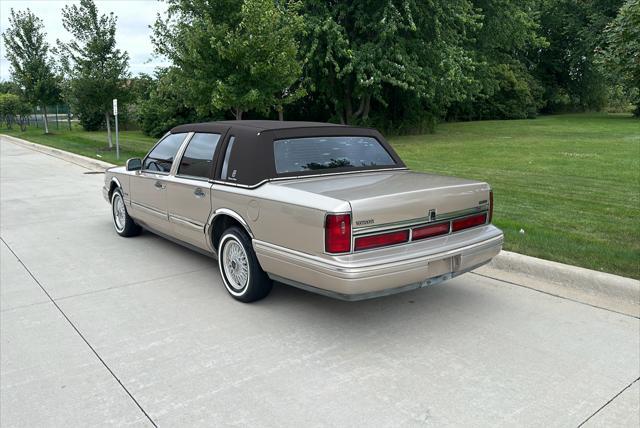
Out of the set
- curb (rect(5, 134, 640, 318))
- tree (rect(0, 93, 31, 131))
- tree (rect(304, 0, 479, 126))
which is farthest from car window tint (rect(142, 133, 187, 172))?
tree (rect(0, 93, 31, 131))

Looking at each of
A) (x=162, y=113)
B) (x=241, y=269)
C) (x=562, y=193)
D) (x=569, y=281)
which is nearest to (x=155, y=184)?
(x=241, y=269)

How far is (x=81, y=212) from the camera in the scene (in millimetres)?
9008

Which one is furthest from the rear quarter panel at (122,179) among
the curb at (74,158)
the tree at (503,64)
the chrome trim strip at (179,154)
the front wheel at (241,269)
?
the tree at (503,64)

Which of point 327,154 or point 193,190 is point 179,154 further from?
point 327,154

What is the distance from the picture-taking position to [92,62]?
19828 millimetres

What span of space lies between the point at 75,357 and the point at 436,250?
2726mm

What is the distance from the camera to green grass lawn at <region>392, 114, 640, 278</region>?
580cm

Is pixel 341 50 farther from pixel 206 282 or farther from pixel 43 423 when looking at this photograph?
pixel 43 423

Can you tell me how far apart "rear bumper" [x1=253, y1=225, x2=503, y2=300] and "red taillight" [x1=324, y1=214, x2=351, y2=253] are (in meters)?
0.07

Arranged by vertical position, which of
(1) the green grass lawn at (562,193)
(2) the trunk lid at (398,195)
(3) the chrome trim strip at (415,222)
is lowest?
(1) the green grass lawn at (562,193)

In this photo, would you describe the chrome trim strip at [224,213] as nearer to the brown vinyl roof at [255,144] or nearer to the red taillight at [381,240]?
the brown vinyl roof at [255,144]

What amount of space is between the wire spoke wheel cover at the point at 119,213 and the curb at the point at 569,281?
4.56m

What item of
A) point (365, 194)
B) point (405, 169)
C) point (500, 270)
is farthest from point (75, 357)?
point (500, 270)

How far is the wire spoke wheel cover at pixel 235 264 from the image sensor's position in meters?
4.67
